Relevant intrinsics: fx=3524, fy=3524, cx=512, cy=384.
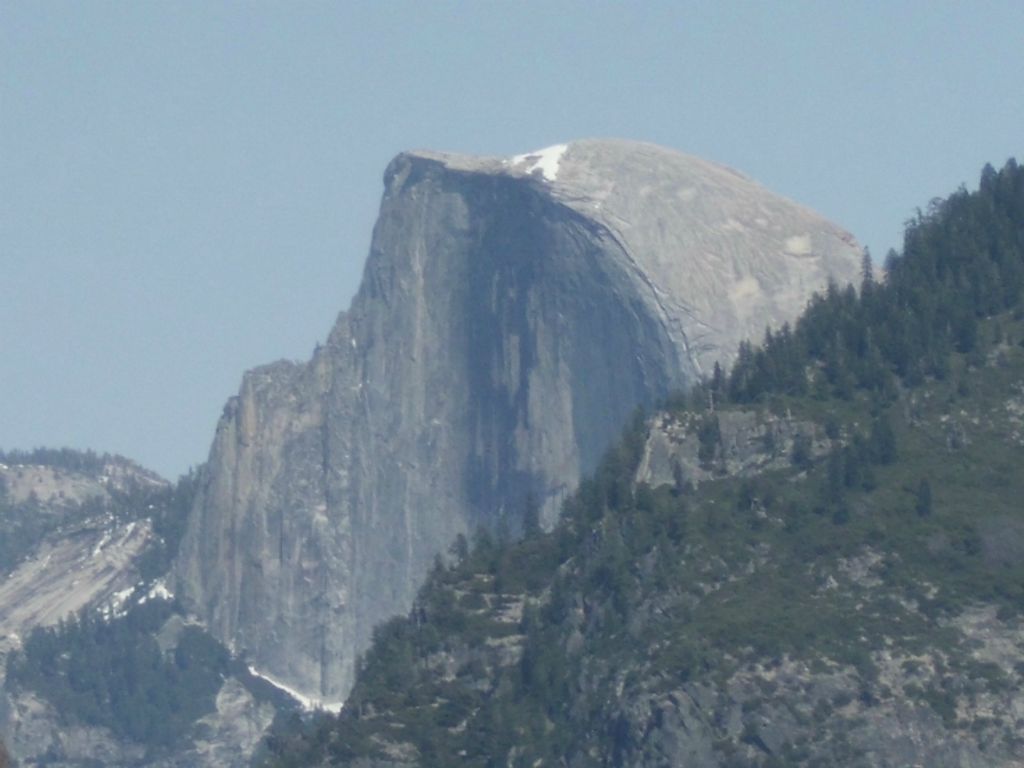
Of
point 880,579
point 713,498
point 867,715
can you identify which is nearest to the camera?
point 867,715

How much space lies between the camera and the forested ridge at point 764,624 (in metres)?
170

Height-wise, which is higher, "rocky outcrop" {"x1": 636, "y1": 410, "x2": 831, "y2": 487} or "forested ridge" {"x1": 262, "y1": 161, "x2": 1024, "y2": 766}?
"rocky outcrop" {"x1": 636, "y1": 410, "x2": 831, "y2": 487}

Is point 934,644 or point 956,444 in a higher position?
point 956,444

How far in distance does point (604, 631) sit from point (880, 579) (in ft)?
48.5

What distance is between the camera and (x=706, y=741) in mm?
169000

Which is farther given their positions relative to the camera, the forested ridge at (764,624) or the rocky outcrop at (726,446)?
the rocky outcrop at (726,446)

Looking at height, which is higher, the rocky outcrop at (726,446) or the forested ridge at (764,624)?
the rocky outcrop at (726,446)

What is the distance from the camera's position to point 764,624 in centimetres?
17638

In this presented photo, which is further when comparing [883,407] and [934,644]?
[883,407]

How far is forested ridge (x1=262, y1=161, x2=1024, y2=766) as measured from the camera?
16950 cm

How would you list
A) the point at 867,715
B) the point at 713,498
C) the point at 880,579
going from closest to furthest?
the point at 867,715 < the point at 880,579 < the point at 713,498

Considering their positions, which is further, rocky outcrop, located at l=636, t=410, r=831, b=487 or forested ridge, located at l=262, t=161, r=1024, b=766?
rocky outcrop, located at l=636, t=410, r=831, b=487

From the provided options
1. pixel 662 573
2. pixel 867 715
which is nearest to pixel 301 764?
pixel 662 573

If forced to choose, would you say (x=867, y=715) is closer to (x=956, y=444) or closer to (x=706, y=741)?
(x=706, y=741)
